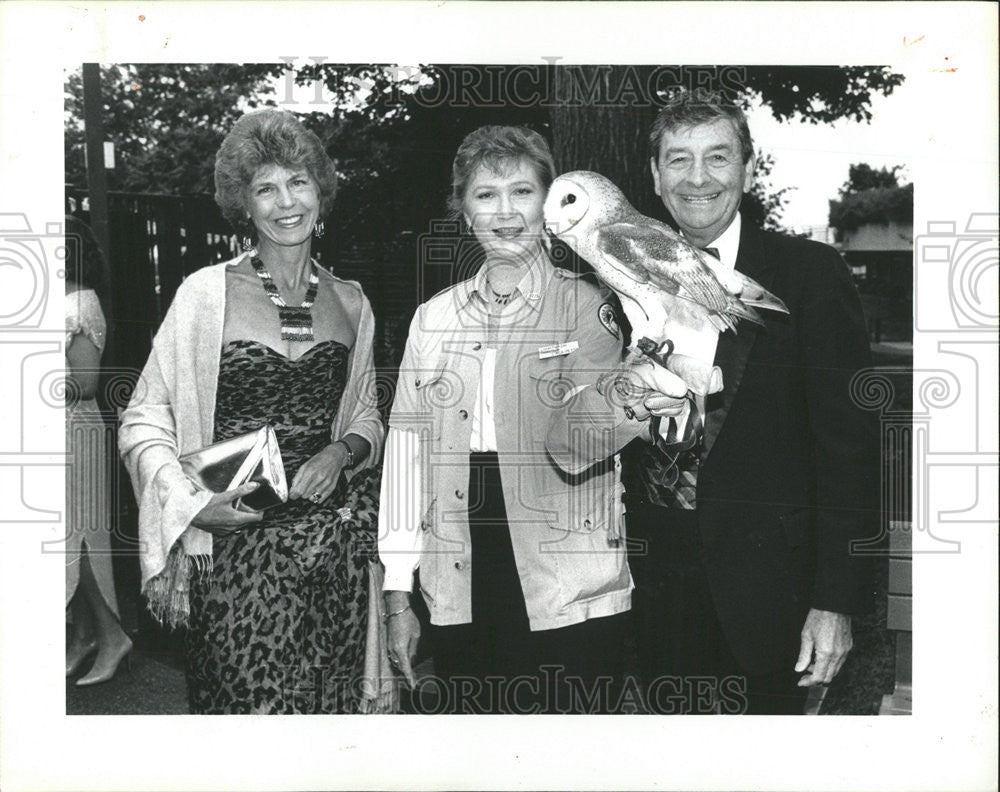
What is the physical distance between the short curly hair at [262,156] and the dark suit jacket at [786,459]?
1.58m

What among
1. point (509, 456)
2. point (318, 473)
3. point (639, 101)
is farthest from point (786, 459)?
point (318, 473)

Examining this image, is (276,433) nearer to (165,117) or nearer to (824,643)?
(165,117)

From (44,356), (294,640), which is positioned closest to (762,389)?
(294,640)

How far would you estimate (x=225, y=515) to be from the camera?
434cm

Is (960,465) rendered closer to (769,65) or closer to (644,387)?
(644,387)

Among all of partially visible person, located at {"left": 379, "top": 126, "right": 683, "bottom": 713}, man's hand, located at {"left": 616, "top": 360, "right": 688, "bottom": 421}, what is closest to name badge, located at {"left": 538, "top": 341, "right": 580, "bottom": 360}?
partially visible person, located at {"left": 379, "top": 126, "right": 683, "bottom": 713}

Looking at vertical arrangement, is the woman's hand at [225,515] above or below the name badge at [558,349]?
below

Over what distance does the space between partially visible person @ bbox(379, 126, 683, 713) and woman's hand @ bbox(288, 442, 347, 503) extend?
258 mm

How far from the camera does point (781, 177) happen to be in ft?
14.1

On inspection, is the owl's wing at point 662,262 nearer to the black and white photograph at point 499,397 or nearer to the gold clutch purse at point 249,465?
the black and white photograph at point 499,397

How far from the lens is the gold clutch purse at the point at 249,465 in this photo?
14.1 ft

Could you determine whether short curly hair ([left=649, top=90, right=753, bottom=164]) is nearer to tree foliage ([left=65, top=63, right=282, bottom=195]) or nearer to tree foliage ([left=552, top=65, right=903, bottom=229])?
tree foliage ([left=552, top=65, right=903, bottom=229])

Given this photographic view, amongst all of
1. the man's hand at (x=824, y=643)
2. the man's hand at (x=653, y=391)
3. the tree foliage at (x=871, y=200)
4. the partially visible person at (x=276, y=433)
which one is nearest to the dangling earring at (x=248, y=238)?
the partially visible person at (x=276, y=433)

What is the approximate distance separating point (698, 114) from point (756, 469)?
1326 mm
